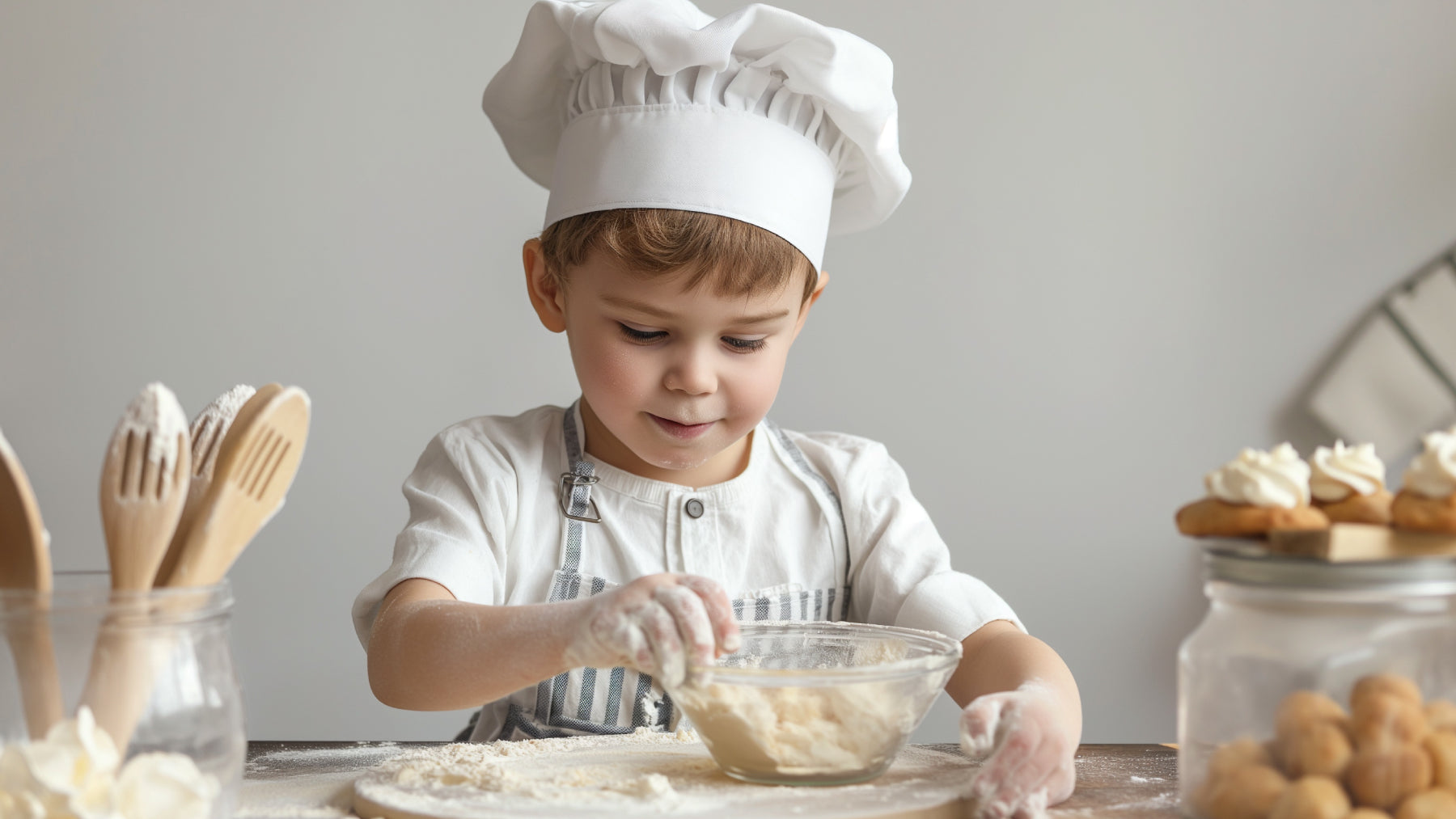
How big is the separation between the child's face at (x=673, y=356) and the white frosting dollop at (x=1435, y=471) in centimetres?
52

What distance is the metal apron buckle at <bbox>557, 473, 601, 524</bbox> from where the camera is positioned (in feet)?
→ 3.59

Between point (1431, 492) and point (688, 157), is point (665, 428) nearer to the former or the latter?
Answer: point (688, 157)

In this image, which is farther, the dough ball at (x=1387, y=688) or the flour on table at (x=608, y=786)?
the flour on table at (x=608, y=786)

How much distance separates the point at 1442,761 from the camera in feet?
1.63

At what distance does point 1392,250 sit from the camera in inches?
→ 70.4

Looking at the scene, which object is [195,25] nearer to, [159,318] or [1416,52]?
[159,318]

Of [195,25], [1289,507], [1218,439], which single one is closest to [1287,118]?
[1218,439]

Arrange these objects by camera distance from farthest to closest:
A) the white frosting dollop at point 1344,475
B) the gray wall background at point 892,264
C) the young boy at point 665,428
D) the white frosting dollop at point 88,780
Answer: the gray wall background at point 892,264, the young boy at point 665,428, the white frosting dollop at point 1344,475, the white frosting dollop at point 88,780

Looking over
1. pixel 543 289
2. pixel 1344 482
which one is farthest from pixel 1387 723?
pixel 543 289

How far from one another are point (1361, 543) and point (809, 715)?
0.31m

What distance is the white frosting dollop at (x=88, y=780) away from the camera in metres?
0.46

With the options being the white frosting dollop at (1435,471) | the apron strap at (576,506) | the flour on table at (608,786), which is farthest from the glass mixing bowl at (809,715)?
the apron strap at (576,506)

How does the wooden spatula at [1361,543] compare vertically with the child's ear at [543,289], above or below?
below

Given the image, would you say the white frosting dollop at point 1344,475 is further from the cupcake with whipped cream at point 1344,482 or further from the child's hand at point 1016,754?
the child's hand at point 1016,754
